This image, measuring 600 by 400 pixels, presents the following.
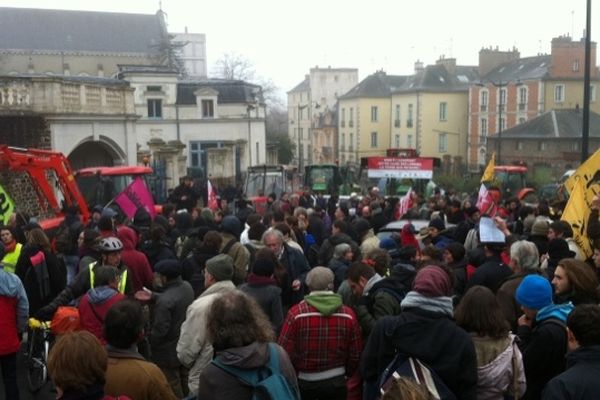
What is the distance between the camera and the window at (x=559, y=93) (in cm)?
5316

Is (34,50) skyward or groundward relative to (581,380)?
skyward

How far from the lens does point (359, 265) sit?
610 cm

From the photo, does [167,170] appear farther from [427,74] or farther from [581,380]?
[427,74]

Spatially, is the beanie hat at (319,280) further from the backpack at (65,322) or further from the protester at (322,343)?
the backpack at (65,322)

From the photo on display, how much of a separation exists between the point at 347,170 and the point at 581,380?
88.6 feet

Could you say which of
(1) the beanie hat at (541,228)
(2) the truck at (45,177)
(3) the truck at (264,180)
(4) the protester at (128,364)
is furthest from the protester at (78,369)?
(3) the truck at (264,180)

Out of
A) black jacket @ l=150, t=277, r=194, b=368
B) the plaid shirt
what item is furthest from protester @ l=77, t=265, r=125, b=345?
the plaid shirt

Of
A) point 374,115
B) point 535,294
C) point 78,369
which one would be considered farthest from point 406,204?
point 374,115

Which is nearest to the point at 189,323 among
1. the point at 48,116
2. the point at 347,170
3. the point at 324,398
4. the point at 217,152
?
the point at 324,398

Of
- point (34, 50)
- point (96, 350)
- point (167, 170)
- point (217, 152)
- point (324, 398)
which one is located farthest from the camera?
point (34, 50)

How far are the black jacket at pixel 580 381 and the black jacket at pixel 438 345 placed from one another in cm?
57

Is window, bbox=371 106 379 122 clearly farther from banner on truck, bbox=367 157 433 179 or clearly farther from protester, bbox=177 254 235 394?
protester, bbox=177 254 235 394

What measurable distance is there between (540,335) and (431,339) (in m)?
0.90

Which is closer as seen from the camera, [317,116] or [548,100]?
[548,100]
